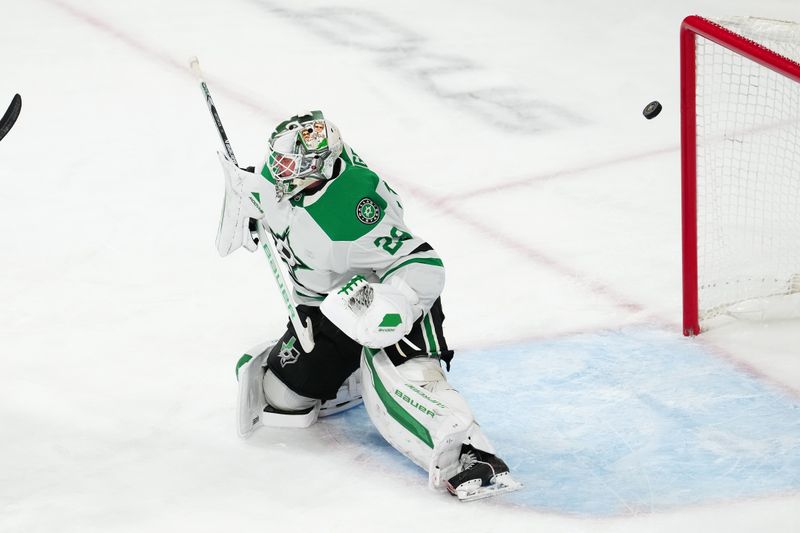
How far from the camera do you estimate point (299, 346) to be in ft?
11.0

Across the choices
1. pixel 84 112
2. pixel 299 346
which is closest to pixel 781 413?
A: pixel 299 346

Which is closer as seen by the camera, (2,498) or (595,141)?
(2,498)

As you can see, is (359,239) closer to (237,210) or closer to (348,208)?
(348,208)

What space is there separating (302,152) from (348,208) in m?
0.16

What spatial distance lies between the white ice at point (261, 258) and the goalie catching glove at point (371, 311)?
0.36 metres

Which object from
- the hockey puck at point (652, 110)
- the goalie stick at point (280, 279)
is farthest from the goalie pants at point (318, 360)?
the hockey puck at point (652, 110)

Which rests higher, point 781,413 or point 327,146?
point 327,146

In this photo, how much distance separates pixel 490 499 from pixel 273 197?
0.86 meters

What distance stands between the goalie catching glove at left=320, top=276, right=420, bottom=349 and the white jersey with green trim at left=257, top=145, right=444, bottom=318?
65mm

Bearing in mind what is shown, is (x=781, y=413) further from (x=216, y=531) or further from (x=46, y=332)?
(x=46, y=332)

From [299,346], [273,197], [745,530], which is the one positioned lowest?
[745,530]

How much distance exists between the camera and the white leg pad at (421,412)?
3.00 m

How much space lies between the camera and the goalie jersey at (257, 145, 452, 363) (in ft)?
10.1

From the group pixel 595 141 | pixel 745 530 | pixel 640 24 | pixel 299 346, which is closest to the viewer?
pixel 745 530
